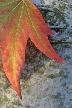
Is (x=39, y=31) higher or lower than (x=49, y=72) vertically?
higher

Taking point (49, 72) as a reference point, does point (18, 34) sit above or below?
above

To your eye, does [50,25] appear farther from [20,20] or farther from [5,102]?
[5,102]

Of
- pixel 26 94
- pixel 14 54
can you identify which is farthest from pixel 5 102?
pixel 14 54

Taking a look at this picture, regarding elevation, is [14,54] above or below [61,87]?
above

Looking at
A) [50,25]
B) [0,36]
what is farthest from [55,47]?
[0,36]

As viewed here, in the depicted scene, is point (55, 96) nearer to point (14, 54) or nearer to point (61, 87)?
point (61, 87)

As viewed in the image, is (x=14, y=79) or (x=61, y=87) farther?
(x=61, y=87)

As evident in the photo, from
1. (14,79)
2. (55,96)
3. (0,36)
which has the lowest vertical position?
(55,96)
